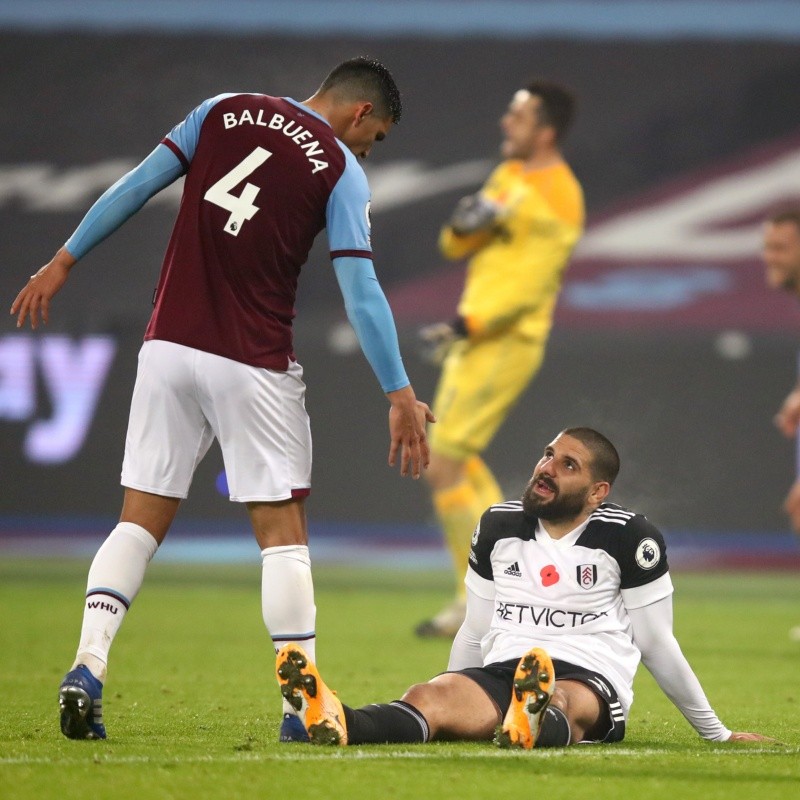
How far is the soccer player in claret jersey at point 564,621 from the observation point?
13.6 ft

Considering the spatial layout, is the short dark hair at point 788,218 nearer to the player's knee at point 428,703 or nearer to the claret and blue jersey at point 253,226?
the claret and blue jersey at point 253,226

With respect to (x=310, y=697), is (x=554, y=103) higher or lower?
higher

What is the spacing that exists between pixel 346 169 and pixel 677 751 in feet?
5.98

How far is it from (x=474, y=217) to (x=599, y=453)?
4.02 meters

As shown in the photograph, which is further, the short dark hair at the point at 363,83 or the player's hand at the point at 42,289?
the short dark hair at the point at 363,83

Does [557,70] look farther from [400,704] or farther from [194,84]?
[400,704]

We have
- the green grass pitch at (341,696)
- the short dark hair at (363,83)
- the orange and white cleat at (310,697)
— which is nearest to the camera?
the green grass pitch at (341,696)

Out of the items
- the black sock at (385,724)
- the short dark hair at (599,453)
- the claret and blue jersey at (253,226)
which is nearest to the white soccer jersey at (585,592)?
the short dark hair at (599,453)

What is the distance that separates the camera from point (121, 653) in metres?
6.88

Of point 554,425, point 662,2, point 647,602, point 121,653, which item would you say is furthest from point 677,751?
point 662,2

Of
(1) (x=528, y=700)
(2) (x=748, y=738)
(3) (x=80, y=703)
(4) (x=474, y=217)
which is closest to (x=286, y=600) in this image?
(3) (x=80, y=703)

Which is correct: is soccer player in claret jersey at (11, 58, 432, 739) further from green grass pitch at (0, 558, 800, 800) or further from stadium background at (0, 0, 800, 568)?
stadium background at (0, 0, 800, 568)

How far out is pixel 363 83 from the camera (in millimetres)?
4434

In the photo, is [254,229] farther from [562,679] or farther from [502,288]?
[502,288]
